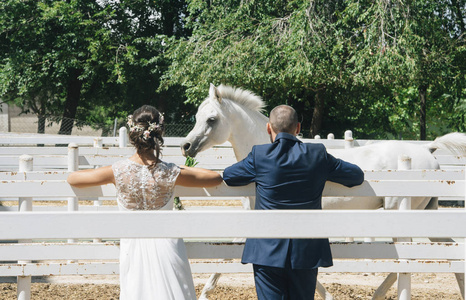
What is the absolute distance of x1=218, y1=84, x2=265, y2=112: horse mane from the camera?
20.4ft

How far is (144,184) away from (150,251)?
1.32ft

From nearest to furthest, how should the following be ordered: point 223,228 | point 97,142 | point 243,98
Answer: point 223,228
point 243,98
point 97,142

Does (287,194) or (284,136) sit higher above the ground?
(284,136)

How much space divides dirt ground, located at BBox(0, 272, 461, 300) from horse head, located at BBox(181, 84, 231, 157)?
5.36 feet

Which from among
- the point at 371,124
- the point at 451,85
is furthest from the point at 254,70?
the point at 371,124

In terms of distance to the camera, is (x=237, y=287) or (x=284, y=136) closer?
(x=284, y=136)

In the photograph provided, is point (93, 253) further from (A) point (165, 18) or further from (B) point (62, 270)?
(A) point (165, 18)

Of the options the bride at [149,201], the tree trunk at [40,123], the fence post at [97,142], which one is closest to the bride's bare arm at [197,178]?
the bride at [149,201]

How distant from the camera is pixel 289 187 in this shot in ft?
10.2

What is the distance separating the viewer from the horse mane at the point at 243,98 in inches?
245

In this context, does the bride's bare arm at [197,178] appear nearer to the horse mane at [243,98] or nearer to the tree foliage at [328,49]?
the horse mane at [243,98]

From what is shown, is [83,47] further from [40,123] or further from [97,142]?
[97,142]

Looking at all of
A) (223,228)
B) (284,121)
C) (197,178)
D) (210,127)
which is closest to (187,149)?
(210,127)

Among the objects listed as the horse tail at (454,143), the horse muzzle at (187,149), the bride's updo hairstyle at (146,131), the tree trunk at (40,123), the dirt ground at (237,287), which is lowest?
the tree trunk at (40,123)
